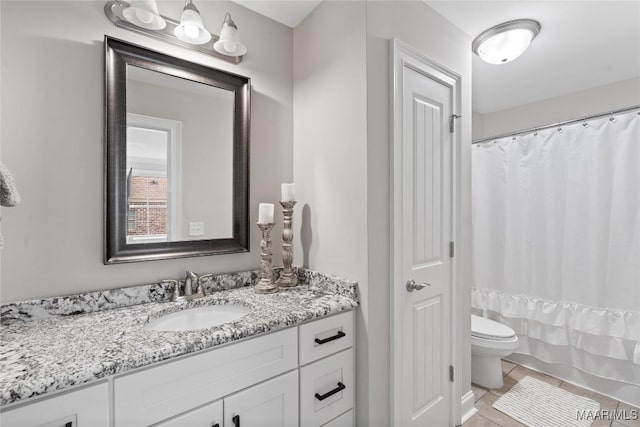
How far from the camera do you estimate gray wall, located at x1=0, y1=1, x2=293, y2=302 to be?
1081 millimetres

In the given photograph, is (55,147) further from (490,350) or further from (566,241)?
(566,241)

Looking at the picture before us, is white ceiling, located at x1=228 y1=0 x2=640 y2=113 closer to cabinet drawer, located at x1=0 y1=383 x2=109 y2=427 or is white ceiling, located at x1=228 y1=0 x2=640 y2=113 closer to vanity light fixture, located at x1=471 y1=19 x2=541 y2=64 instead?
vanity light fixture, located at x1=471 y1=19 x2=541 y2=64

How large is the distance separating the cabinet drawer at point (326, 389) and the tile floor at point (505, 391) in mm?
1007

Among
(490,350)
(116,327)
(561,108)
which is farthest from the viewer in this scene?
(561,108)

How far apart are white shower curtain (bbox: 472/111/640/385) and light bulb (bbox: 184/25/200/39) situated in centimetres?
254

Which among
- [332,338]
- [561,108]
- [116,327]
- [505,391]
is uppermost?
[561,108]

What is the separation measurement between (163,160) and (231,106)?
454 mm

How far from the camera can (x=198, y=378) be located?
94 cm

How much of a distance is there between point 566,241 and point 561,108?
1.27 m

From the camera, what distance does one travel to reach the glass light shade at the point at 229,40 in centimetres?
142

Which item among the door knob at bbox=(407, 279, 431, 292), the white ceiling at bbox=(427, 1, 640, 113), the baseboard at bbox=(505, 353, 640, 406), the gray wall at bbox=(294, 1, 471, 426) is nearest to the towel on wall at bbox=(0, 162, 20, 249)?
the gray wall at bbox=(294, 1, 471, 426)

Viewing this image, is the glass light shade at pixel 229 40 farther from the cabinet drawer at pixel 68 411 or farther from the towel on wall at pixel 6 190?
the cabinet drawer at pixel 68 411

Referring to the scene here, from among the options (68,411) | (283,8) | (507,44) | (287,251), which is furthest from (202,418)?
(507,44)

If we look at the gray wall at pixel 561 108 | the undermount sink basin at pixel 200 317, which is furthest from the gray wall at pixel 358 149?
the gray wall at pixel 561 108
